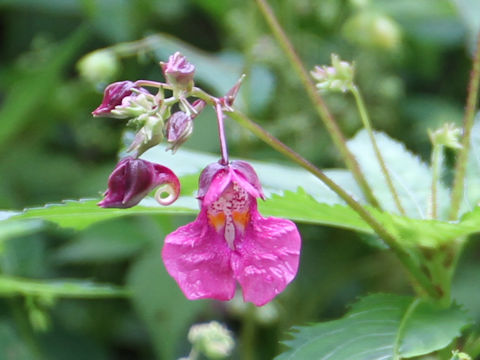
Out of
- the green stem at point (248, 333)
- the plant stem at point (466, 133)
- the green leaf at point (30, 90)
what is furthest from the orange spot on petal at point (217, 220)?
the green leaf at point (30, 90)

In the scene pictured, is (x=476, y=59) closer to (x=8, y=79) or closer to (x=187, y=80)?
(x=187, y=80)

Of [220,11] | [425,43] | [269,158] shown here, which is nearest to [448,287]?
[269,158]

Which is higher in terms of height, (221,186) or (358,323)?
(221,186)

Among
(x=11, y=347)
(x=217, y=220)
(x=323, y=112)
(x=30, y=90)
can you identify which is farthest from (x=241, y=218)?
(x=30, y=90)

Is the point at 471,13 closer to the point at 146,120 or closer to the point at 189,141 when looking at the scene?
the point at 189,141

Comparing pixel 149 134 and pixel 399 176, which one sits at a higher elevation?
pixel 399 176

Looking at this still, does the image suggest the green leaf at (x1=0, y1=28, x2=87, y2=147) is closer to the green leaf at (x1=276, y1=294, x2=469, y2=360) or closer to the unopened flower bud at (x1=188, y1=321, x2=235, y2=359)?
the unopened flower bud at (x1=188, y1=321, x2=235, y2=359)

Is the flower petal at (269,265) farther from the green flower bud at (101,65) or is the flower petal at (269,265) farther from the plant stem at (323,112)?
the green flower bud at (101,65)
